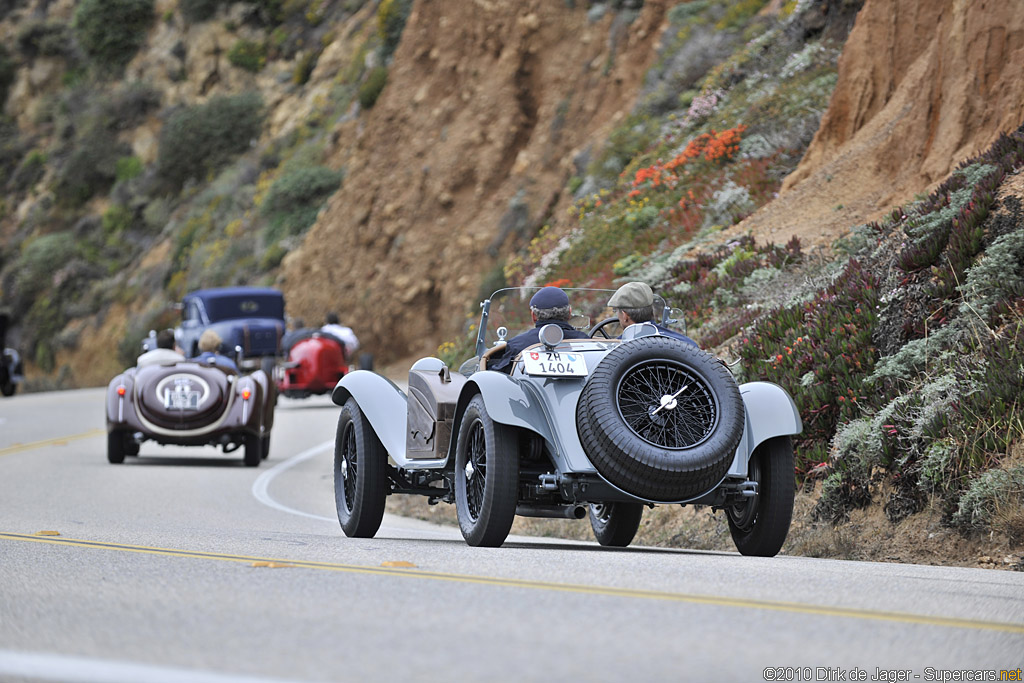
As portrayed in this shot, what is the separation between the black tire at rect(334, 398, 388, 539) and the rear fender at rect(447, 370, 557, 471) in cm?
161

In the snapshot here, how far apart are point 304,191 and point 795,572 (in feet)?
125

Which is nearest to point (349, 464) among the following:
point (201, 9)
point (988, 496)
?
point (988, 496)

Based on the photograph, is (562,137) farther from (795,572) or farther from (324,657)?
(324,657)

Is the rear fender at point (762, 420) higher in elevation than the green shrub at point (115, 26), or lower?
lower

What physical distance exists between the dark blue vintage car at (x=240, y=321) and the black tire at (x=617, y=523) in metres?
18.9

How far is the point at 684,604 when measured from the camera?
530cm

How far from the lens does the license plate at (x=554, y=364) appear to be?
26.2ft

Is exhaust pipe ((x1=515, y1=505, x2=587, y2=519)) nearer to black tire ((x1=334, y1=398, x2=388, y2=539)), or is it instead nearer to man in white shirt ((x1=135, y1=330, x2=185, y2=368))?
black tire ((x1=334, y1=398, x2=388, y2=539))

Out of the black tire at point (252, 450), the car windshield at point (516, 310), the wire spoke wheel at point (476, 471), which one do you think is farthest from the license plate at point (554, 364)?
the black tire at point (252, 450)

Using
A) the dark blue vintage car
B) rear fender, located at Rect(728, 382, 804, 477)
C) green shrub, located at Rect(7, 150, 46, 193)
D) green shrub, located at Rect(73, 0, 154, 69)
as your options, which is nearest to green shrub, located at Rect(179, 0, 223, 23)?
green shrub, located at Rect(73, 0, 154, 69)

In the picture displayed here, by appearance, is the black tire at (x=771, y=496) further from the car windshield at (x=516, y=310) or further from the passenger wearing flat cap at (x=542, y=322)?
the car windshield at (x=516, y=310)

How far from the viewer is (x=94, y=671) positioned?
408cm

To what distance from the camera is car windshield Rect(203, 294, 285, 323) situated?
29.2 metres

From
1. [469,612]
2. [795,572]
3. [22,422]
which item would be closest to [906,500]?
[795,572]
